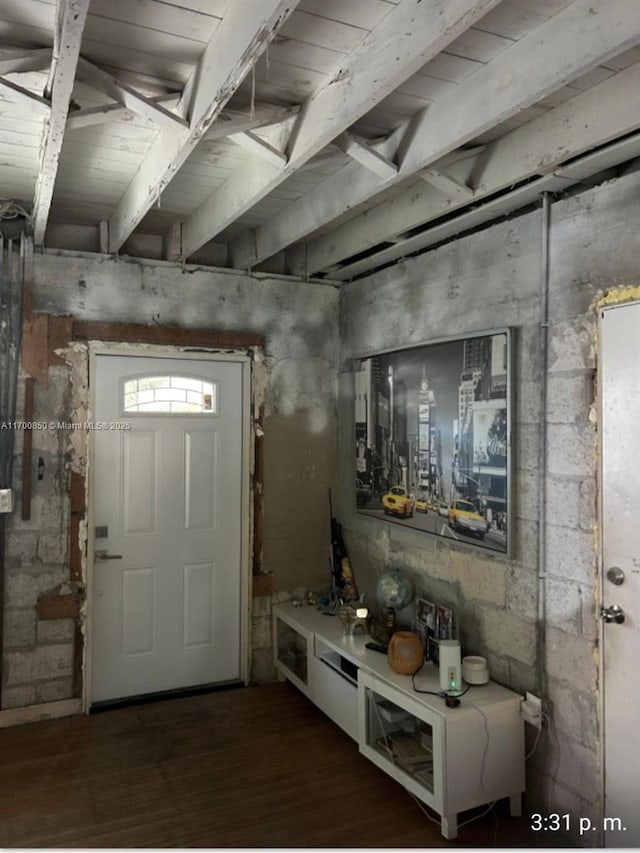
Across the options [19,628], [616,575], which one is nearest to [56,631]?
[19,628]

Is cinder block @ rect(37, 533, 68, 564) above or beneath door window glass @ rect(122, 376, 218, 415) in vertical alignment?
beneath

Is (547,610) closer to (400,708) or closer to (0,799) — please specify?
(400,708)

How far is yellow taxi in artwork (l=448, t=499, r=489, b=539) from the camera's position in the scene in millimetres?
2980

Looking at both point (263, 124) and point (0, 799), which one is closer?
point (263, 124)

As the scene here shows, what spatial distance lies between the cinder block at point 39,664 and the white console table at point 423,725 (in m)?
1.38

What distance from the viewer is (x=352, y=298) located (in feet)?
13.8

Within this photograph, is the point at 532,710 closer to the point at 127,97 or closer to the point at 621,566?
the point at 621,566

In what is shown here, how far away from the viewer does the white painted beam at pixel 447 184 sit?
2.55m

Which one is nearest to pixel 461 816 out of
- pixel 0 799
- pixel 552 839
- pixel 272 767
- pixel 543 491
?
pixel 552 839

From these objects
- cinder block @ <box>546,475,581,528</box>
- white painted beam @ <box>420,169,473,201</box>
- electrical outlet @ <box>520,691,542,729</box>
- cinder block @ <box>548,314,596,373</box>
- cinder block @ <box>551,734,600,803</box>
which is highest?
white painted beam @ <box>420,169,473,201</box>

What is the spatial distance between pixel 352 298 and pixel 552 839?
3.09 meters

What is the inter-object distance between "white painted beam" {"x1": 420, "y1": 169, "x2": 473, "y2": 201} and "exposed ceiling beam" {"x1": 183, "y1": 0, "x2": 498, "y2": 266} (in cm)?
57

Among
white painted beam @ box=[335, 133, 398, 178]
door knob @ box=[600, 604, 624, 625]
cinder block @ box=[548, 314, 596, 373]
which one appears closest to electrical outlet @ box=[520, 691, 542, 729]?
door knob @ box=[600, 604, 624, 625]

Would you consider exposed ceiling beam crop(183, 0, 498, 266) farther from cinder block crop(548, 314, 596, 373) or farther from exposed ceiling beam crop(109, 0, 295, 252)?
cinder block crop(548, 314, 596, 373)
